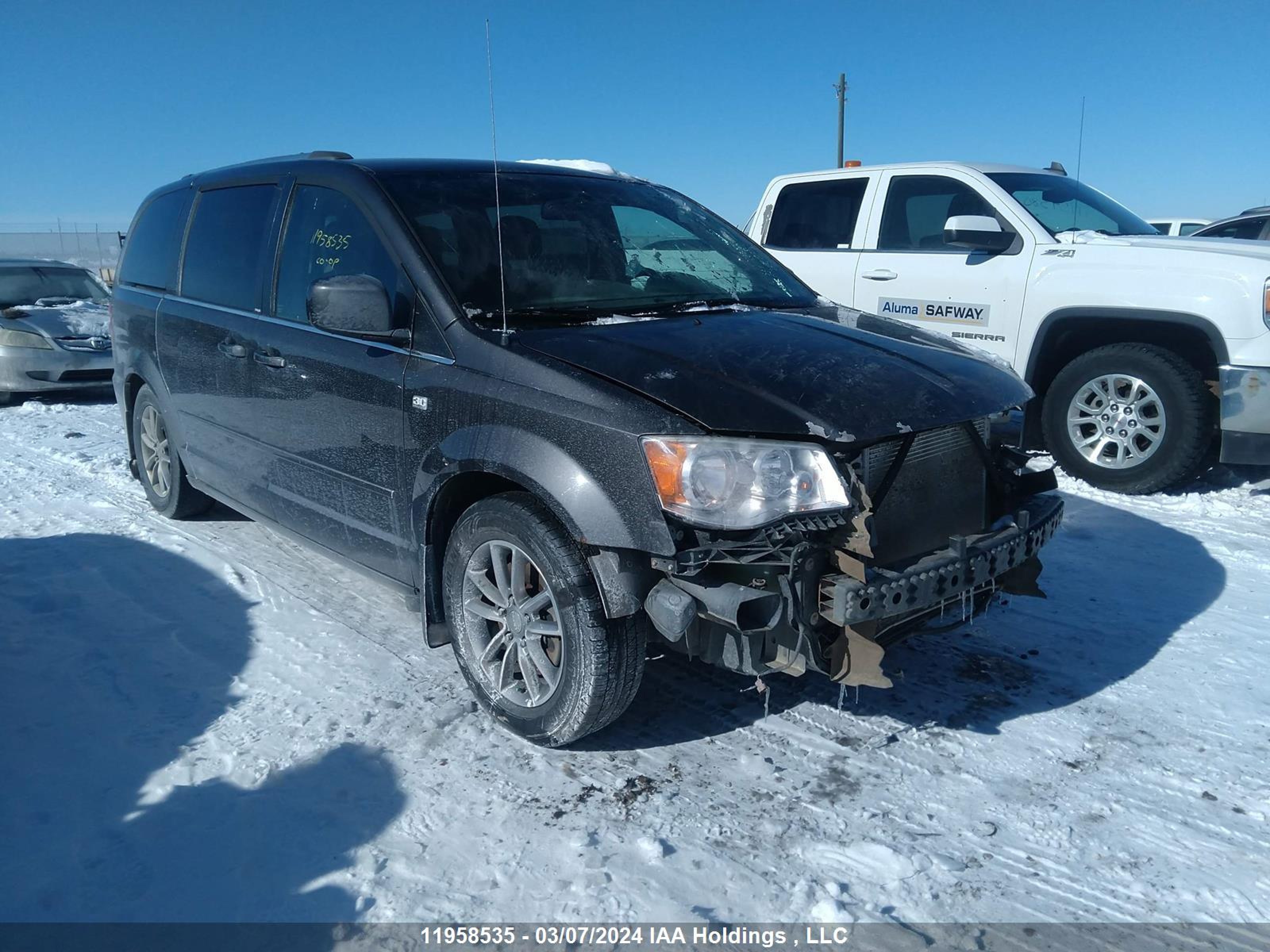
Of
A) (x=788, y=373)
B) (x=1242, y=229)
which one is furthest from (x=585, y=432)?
(x=1242, y=229)

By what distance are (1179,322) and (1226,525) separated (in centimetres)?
123

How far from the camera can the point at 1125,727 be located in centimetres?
334

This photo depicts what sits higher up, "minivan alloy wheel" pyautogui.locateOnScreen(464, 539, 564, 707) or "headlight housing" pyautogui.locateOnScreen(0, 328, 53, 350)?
"headlight housing" pyautogui.locateOnScreen(0, 328, 53, 350)

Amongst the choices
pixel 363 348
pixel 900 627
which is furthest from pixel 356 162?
pixel 900 627

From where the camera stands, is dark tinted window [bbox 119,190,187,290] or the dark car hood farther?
dark tinted window [bbox 119,190,187,290]

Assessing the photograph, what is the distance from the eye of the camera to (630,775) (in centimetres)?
307

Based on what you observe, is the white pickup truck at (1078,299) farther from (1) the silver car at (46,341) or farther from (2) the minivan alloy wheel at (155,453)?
(1) the silver car at (46,341)

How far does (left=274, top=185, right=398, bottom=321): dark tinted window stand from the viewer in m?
Result: 3.55

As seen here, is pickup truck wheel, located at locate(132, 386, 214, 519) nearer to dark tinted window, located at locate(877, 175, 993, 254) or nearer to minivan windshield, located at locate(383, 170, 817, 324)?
minivan windshield, located at locate(383, 170, 817, 324)

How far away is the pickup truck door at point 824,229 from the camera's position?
24.2 ft

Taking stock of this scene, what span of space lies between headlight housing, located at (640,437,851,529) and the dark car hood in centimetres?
7

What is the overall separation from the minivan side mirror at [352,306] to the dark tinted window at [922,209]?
4768 mm

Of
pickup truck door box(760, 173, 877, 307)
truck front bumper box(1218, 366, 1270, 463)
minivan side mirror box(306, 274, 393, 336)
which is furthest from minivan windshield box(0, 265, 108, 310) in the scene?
truck front bumper box(1218, 366, 1270, 463)

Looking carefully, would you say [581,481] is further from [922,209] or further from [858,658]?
[922,209]
